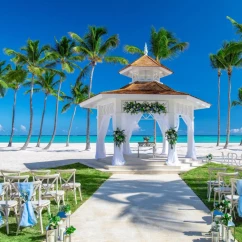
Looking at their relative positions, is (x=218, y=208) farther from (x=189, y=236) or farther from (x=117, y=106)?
(x=117, y=106)

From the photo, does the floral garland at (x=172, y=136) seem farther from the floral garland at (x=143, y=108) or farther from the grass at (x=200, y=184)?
the grass at (x=200, y=184)

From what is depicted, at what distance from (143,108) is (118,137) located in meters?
1.99

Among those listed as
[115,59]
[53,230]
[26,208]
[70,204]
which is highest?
[115,59]

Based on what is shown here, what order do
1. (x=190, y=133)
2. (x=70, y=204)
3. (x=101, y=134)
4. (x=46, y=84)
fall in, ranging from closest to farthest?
(x=70, y=204) → (x=190, y=133) → (x=101, y=134) → (x=46, y=84)

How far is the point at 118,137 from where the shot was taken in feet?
48.0

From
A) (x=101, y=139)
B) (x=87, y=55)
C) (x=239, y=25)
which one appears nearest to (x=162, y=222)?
(x=101, y=139)

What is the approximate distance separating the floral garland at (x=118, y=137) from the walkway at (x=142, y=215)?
4.12 meters

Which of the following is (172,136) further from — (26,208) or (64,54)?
(64,54)

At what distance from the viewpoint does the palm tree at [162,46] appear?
3028 cm

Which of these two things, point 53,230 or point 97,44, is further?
point 97,44

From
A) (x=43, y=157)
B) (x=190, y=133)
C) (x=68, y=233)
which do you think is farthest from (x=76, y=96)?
(x=68, y=233)

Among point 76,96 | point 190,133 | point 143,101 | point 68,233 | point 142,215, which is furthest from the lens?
point 76,96

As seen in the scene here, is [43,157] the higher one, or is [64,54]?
[64,54]

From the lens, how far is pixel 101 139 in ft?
59.8
